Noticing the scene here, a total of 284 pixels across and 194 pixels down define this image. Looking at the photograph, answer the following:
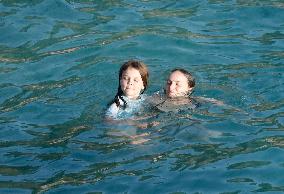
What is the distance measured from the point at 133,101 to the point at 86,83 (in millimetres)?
1374

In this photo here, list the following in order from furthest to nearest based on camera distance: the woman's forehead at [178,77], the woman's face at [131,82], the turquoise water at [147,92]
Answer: the woman's forehead at [178,77] → the woman's face at [131,82] → the turquoise water at [147,92]

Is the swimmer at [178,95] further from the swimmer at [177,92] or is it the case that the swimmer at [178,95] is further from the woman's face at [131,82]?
the woman's face at [131,82]

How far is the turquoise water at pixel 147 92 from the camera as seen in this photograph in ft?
21.4

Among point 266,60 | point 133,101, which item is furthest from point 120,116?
point 266,60

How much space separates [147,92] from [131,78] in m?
1.23

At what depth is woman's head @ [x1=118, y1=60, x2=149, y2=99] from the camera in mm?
8039

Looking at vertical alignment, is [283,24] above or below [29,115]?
above

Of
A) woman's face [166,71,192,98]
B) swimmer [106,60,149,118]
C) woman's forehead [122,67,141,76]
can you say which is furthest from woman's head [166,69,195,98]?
woman's forehead [122,67,141,76]

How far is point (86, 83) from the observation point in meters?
9.41

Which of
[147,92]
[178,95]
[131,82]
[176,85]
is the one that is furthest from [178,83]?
[147,92]

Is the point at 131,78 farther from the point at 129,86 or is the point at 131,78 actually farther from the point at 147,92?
the point at 147,92

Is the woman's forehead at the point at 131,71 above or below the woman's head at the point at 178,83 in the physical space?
above

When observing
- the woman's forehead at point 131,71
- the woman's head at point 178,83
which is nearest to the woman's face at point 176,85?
the woman's head at point 178,83

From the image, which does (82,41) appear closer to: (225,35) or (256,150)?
(225,35)
